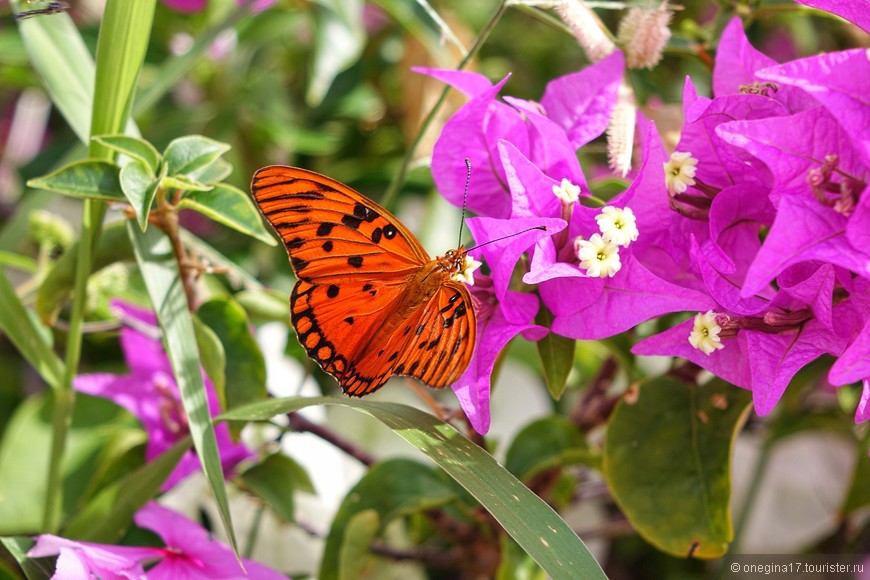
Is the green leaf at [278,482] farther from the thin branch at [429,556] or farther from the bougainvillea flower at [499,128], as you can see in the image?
the bougainvillea flower at [499,128]

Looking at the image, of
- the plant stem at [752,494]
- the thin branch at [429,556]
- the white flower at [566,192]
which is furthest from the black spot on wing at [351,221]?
the plant stem at [752,494]

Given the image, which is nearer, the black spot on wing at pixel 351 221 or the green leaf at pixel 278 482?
the black spot on wing at pixel 351 221

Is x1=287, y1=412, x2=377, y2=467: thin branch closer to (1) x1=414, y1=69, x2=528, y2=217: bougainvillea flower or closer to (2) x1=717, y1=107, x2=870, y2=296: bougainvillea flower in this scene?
(1) x1=414, y1=69, x2=528, y2=217: bougainvillea flower

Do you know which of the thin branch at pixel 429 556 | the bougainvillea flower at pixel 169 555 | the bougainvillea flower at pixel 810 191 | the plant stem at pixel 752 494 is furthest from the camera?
the plant stem at pixel 752 494

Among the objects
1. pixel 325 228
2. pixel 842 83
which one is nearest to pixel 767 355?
pixel 842 83

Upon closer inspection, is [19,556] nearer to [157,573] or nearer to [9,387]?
[157,573]

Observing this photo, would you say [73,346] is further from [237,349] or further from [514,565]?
[514,565]

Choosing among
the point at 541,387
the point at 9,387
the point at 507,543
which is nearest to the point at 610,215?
the point at 507,543
